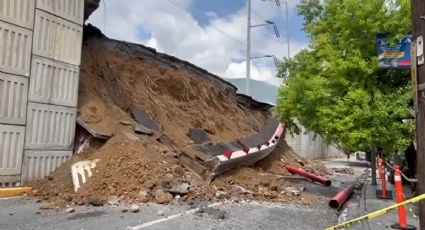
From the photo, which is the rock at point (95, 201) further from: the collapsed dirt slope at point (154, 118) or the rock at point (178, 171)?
the rock at point (178, 171)

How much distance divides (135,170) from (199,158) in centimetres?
280

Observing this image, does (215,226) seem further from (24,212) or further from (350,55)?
(350,55)

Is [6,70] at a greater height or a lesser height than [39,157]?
greater

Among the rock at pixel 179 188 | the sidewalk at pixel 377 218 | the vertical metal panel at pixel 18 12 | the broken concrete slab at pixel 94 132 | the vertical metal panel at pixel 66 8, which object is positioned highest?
the vertical metal panel at pixel 66 8

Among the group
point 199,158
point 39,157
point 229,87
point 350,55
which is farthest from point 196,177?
point 229,87

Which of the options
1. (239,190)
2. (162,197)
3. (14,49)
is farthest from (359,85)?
(14,49)

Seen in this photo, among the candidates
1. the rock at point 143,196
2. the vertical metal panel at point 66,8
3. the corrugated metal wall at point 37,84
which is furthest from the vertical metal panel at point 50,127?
the rock at point 143,196

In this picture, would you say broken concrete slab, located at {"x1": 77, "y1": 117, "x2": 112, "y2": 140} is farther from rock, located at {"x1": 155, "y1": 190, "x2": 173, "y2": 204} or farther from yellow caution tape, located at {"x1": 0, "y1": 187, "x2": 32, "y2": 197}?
rock, located at {"x1": 155, "y1": 190, "x2": 173, "y2": 204}

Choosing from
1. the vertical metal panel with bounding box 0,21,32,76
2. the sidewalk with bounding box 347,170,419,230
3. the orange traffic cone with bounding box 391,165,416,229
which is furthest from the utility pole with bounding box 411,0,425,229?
the vertical metal panel with bounding box 0,21,32,76

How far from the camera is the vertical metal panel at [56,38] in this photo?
1128 cm

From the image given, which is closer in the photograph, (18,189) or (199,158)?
(18,189)

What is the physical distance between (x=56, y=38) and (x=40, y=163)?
3.22 meters

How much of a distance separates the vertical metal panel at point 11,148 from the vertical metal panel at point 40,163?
0.67 ft

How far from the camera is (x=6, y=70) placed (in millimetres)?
10516
